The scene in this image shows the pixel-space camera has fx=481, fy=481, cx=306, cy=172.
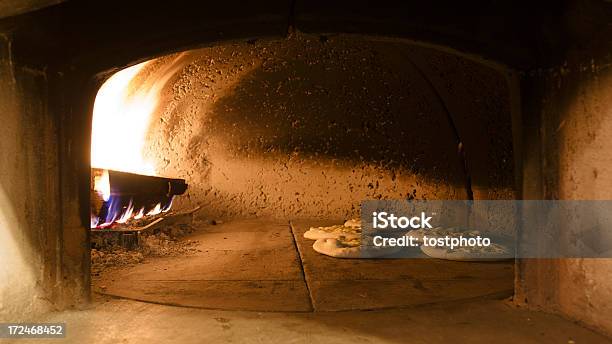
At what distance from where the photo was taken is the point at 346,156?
19.0 ft

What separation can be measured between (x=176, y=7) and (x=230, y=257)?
2.13 metres

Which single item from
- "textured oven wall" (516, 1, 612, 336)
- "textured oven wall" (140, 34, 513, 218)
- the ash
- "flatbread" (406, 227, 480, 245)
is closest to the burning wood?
the ash

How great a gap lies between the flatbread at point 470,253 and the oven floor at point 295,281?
93mm

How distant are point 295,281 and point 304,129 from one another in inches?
120

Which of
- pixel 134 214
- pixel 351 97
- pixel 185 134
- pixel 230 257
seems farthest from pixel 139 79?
pixel 230 257

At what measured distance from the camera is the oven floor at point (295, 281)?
2.54 meters

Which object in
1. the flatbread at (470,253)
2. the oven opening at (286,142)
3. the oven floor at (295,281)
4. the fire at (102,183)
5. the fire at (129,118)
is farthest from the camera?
the fire at (129,118)

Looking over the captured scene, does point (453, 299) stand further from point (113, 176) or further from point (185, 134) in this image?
point (185, 134)

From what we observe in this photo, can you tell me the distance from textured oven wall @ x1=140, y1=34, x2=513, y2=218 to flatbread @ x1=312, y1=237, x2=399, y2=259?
A: 1698 millimetres

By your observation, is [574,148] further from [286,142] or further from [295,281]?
[286,142]

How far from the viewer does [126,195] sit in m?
4.36

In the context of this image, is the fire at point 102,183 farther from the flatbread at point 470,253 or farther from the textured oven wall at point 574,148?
the textured oven wall at point 574,148

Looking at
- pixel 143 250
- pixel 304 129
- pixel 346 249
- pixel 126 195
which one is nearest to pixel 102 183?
pixel 126 195

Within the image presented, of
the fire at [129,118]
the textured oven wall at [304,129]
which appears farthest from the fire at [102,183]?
the textured oven wall at [304,129]
